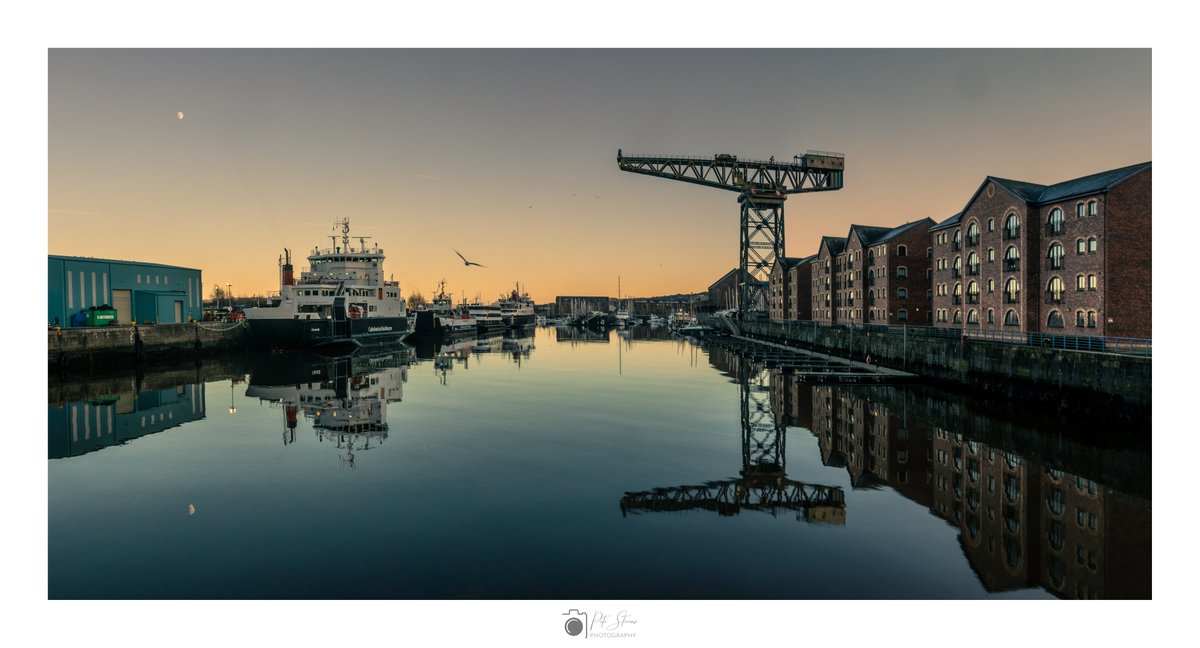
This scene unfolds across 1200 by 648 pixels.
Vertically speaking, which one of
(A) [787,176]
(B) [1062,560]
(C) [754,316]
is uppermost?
(A) [787,176]

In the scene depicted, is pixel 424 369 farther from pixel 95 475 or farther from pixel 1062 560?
pixel 1062 560

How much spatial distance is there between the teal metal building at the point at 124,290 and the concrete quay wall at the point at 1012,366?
2239 inches

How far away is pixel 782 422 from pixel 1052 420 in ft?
31.8

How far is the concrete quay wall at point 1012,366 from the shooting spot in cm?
1877

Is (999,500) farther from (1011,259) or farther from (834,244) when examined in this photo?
(834,244)

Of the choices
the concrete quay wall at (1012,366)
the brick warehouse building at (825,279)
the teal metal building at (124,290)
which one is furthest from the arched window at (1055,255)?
the teal metal building at (124,290)

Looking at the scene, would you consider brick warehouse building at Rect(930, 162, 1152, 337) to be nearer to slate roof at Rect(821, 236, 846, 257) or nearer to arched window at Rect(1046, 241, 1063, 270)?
arched window at Rect(1046, 241, 1063, 270)

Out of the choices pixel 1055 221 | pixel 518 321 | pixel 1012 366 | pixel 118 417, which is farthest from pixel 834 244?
pixel 518 321

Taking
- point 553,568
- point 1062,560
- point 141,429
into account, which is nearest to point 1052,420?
point 1062,560

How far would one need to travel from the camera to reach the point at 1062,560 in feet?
29.9

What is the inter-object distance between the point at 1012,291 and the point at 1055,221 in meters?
4.71

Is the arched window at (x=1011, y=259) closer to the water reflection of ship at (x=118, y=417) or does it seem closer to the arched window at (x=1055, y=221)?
the arched window at (x=1055, y=221)

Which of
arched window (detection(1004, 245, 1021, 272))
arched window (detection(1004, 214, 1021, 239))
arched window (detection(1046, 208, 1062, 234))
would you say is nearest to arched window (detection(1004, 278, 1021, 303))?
arched window (detection(1004, 245, 1021, 272))
